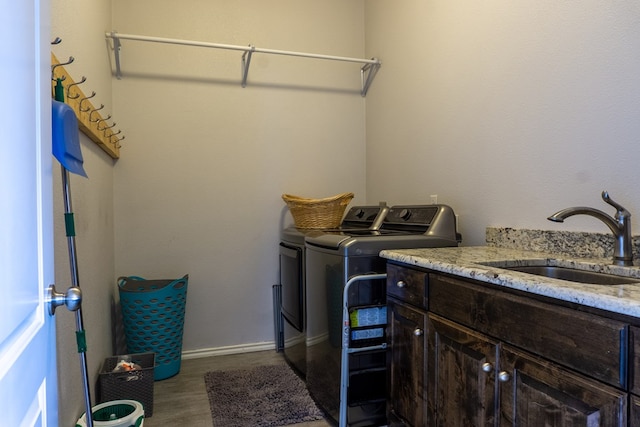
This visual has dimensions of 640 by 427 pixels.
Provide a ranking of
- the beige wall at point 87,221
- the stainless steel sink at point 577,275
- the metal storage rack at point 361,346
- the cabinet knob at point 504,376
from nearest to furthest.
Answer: the cabinet knob at point 504,376 → the stainless steel sink at point 577,275 → the beige wall at point 87,221 → the metal storage rack at point 361,346

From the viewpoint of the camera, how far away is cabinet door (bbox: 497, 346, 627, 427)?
82 centimetres

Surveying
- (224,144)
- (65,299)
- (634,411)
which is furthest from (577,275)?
(224,144)

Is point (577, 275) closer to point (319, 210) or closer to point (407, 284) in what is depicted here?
point (407, 284)

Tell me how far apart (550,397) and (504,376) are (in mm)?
142

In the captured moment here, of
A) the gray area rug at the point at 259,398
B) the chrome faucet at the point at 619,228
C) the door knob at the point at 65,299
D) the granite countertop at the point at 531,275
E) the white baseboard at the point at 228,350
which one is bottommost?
the gray area rug at the point at 259,398

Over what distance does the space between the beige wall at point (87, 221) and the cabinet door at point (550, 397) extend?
1367 millimetres

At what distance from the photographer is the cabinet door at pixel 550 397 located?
815 mm

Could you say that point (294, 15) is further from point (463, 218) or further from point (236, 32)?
point (463, 218)

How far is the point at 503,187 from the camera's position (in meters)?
1.89

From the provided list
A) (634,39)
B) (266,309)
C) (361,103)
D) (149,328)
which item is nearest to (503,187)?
(634,39)

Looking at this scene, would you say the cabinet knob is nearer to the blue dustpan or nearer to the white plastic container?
the blue dustpan

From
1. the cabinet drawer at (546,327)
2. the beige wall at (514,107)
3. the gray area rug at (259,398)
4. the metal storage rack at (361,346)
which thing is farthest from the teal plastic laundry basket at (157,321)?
the cabinet drawer at (546,327)

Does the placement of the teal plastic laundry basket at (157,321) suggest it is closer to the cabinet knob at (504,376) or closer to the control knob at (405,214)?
the control knob at (405,214)

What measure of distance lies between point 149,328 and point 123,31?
2.00 meters
